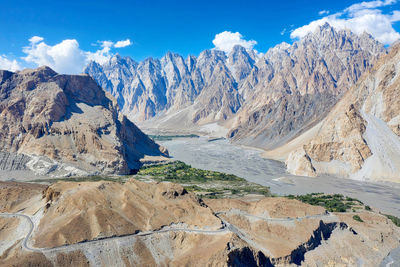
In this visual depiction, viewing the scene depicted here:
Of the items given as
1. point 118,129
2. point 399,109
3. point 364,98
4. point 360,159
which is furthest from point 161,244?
point 364,98

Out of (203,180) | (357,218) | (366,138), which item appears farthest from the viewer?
(366,138)

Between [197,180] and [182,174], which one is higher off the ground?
[182,174]

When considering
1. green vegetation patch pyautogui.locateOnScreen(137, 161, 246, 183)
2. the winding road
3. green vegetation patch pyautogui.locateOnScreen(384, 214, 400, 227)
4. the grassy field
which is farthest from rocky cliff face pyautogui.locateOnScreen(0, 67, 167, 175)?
green vegetation patch pyautogui.locateOnScreen(384, 214, 400, 227)

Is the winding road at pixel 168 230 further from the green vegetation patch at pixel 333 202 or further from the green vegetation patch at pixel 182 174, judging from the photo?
the green vegetation patch at pixel 182 174

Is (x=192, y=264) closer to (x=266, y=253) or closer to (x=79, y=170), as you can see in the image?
(x=266, y=253)

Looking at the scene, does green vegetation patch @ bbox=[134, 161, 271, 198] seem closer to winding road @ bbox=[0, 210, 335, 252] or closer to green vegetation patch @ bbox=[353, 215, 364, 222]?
green vegetation patch @ bbox=[353, 215, 364, 222]

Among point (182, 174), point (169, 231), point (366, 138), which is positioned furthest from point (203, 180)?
point (169, 231)

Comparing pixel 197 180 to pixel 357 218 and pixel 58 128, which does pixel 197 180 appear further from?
pixel 58 128
